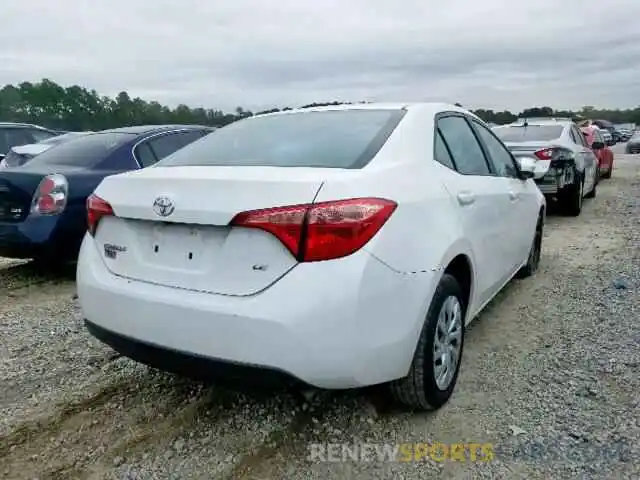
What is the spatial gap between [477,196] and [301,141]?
1023 millimetres

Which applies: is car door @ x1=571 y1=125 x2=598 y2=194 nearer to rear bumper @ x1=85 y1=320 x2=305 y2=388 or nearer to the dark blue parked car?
the dark blue parked car

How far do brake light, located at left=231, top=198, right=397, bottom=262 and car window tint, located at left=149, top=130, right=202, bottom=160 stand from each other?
12.1 ft

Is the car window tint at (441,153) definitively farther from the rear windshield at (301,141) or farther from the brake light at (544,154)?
the brake light at (544,154)

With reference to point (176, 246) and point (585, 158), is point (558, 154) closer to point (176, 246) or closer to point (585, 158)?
point (585, 158)

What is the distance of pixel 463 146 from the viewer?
3.23 metres

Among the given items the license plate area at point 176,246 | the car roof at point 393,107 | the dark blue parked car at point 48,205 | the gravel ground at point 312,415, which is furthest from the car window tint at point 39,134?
the license plate area at point 176,246

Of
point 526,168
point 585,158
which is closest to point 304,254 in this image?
point 526,168

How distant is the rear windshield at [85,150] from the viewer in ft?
16.1

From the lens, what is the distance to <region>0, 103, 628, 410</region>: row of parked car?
1.98 m

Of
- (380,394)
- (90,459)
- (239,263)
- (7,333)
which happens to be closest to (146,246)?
(239,263)

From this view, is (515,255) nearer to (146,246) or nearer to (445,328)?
(445,328)

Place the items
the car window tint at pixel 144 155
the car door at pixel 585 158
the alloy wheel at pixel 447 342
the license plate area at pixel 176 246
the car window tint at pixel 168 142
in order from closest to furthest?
1. the license plate area at pixel 176 246
2. the alloy wheel at pixel 447 342
3. the car window tint at pixel 144 155
4. the car window tint at pixel 168 142
5. the car door at pixel 585 158

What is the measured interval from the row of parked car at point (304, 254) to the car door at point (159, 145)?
2.30m

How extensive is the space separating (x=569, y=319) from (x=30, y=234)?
417 centimetres
